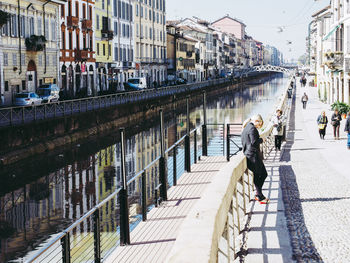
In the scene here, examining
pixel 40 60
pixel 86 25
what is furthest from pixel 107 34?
pixel 40 60

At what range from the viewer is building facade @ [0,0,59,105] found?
114 feet

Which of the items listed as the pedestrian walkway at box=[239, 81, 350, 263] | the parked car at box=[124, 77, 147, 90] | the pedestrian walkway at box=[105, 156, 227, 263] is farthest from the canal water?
the parked car at box=[124, 77, 147, 90]

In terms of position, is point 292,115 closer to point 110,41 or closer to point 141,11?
point 110,41

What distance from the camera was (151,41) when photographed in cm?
7356

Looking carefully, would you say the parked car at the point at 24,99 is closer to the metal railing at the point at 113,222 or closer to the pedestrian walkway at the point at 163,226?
A: the metal railing at the point at 113,222

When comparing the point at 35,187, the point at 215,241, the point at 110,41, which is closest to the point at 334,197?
the point at 215,241

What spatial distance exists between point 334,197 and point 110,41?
4885 cm

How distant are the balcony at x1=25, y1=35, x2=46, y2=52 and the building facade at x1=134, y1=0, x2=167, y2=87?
25503 mm

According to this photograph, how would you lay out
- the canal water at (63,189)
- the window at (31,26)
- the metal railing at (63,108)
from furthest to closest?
the window at (31,26) → the metal railing at (63,108) → the canal water at (63,189)

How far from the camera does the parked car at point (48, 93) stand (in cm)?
3692

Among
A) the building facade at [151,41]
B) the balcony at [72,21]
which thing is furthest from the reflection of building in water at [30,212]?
the building facade at [151,41]

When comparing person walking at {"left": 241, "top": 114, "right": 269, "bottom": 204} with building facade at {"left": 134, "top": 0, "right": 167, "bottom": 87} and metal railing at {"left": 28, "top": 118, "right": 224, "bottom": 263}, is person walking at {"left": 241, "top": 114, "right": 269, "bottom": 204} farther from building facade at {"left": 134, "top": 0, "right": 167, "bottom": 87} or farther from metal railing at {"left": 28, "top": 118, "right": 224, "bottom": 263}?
building facade at {"left": 134, "top": 0, "right": 167, "bottom": 87}

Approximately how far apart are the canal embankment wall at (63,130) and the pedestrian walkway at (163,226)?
11.5 metres

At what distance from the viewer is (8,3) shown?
115 feet
